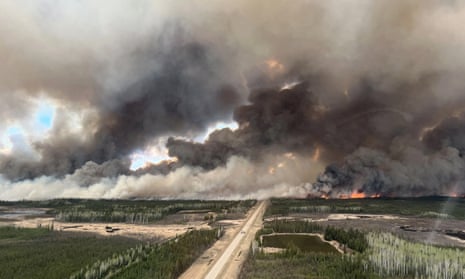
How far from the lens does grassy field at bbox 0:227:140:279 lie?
6031 cm

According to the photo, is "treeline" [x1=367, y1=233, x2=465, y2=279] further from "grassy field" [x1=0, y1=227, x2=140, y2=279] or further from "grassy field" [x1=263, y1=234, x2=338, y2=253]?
"grassy field" [x1=0, y1=227, x2=140, y2=279]

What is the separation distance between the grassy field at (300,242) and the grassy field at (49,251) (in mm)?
37849

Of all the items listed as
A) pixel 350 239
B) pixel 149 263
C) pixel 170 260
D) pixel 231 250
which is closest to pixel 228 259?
pixel 231 250

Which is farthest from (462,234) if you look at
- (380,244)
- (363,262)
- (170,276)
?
(170,276)

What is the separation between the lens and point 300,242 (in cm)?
9138

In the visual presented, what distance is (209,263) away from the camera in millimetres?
67375

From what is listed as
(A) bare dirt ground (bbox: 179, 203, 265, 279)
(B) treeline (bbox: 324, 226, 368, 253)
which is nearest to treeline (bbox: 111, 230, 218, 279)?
(A) bare dirt ground (bbox: 179, 203, 265, 279)

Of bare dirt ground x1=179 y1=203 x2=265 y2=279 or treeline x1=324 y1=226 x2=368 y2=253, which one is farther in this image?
treeline x1=324 y1=226 x2=368 y2=253

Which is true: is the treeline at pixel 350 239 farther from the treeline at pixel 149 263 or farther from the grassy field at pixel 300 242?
the treeline at pixel 149 263

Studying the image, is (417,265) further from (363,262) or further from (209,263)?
(209,263)

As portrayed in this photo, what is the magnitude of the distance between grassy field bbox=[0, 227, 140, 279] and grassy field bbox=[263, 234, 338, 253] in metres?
37.8

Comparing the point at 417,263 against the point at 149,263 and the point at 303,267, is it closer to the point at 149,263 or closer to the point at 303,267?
the point at 303,267

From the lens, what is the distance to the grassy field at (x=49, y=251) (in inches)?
2375

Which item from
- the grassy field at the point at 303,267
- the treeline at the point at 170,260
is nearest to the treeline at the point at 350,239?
the grassy field at the point at 303,267
